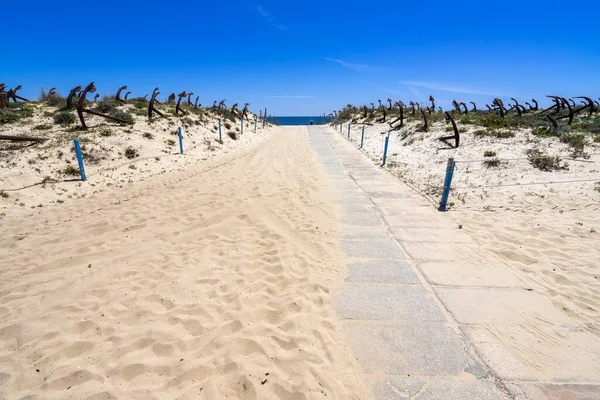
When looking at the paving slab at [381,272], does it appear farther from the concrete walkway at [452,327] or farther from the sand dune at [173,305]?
the sand dune at [173,305]

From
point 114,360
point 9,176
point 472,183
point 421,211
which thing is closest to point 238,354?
point 114,360

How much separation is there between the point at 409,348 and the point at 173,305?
270cm

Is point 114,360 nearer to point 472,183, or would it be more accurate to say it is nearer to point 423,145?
point 472,183

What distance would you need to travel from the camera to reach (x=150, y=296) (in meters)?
3.61

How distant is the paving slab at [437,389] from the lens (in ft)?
7.86

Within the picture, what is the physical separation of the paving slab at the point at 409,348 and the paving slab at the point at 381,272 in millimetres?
851

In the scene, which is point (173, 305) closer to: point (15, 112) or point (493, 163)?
point (493, 163)

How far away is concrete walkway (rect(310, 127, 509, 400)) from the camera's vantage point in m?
2.51

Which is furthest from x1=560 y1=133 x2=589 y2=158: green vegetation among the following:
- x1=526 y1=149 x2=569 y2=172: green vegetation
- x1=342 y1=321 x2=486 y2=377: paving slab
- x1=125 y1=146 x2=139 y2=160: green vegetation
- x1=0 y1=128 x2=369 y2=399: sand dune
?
x1=125 y1=146 x2=139 y2=160: green vegetation

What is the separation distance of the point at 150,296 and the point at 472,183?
8.73 m

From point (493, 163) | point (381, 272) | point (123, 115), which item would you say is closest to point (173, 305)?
point (381, 272)

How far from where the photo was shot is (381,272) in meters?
4.21

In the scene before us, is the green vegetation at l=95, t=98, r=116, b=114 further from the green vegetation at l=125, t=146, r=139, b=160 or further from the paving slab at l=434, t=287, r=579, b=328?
the paving slab at l=434, t=287, r=579, b=328

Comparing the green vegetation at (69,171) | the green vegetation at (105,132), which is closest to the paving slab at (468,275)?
the green vegetation at (69,171)
